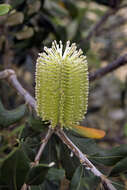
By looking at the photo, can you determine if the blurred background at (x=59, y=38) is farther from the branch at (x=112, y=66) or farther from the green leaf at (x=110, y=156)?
the green leaf at (x=110, y=156)

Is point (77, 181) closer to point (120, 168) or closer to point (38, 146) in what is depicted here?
point (120, 168)

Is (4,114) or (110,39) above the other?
(110,39)

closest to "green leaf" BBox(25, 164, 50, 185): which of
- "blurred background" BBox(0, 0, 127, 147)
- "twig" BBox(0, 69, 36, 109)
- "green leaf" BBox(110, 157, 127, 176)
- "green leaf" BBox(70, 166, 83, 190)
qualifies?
"green leaf" BBox(70, 166, 83, 190)

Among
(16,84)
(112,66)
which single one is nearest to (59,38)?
(112,66)

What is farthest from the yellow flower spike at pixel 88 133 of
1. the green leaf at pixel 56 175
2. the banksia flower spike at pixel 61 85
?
the green leaf at pixel 56 175

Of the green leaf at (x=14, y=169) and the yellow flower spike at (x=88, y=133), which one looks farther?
the yellow flower spike at (x=88, y=133)

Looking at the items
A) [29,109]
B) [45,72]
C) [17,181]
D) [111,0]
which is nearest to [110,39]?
[111,0]

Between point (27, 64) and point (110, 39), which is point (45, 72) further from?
point (110, 39)
